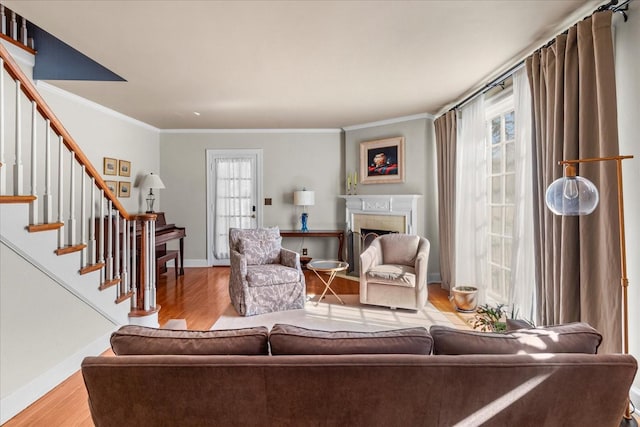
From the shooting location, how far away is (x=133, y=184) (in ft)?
18.3

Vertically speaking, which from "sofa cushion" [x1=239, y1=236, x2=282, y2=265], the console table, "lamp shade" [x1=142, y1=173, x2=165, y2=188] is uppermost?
"lamp shade" [x1=142, y1=173, x2=165, y2=188]

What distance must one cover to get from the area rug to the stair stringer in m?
1.01

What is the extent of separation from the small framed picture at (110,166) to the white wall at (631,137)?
17.8 feet

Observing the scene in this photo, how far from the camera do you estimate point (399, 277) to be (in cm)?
381

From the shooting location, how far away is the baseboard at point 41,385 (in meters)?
1.98

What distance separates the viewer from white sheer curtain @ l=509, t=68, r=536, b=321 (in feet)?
9.70

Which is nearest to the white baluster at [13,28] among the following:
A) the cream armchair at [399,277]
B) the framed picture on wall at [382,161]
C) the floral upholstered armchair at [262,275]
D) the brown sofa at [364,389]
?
the floral upholstered armchair at [262,275]

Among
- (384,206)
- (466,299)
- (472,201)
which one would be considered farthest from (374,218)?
(466,299)


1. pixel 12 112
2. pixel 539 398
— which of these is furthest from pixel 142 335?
pixel 12 112

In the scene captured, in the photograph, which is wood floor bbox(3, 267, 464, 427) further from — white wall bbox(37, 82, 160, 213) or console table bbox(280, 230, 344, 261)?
white wall bbox(37, 82, 160, 213)

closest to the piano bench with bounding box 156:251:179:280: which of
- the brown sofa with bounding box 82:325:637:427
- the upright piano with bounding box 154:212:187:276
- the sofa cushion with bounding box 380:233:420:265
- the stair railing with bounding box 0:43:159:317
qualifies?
the upright piano with bounding box 154:212:187:276

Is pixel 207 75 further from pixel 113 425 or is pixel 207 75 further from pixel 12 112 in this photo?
pixel 113 425

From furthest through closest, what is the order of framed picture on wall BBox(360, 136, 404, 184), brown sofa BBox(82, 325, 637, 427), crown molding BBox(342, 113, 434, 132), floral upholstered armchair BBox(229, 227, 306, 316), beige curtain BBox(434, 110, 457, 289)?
framed picture on wall BBox(360, 136, 404, 184) → crown molding BBox(342, 113, 434, 132) → beige curtain BBox(434, 110, 457, 289) → floral upholstered armchair BBox(229, 227, 306, 316) → brown sofa BBox(82, 325, 637, 427)

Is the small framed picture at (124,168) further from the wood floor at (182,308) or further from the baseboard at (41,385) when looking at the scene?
the baseboard at (41,385)
